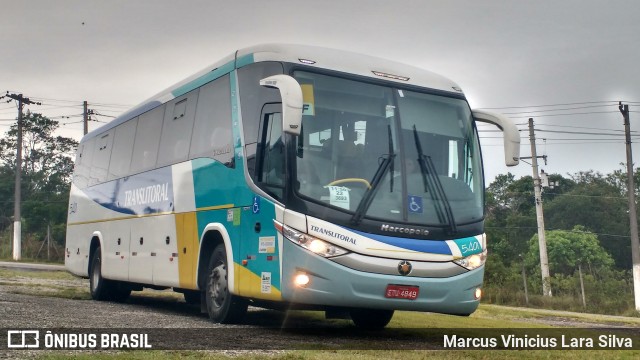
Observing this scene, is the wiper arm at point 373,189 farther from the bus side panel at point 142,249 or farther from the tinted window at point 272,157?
the bus side panel at point 142,249

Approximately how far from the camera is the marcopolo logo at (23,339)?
8.12m

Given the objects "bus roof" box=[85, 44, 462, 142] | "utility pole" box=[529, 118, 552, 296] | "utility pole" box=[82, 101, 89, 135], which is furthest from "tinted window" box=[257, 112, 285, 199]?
Answer: "utility pole" box=[82, 101, 89, 135]

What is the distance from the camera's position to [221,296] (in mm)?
11766

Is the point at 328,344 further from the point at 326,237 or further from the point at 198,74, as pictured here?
the point at 198,74

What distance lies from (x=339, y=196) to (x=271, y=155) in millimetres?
1102

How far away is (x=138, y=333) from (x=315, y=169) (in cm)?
284

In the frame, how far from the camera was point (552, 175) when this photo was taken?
Result: 84812mm

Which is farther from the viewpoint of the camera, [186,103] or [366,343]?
[186,103]

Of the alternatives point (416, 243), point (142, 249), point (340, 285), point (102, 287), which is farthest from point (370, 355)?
point (102, 287)

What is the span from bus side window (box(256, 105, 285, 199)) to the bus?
0.07 feet

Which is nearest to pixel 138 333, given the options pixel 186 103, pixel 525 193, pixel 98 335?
pixel 98 335

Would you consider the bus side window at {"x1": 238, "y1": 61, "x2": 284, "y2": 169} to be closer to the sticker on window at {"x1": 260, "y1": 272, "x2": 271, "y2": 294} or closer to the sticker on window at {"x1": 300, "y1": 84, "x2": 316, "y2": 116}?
the sticker on window at {"x1": 300, "y1": 84, "x2": 316, "y2": 116}

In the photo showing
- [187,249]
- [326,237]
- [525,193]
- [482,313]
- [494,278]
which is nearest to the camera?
[326,237]

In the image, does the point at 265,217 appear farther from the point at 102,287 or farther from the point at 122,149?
the point at 102,287
